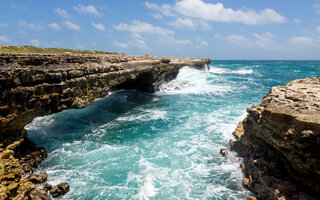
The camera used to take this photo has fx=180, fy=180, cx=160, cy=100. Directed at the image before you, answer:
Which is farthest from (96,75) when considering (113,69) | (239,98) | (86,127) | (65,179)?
(239,98)

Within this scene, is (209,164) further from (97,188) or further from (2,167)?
(2,167)

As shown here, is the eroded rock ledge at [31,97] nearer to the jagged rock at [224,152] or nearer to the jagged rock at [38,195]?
the jagged rock at [38,195]

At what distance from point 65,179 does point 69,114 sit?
896cm

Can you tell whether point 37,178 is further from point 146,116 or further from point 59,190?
point 146,116

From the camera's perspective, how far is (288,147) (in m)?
5.28

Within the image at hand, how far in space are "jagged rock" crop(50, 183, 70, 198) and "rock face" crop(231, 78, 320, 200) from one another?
6.99 m

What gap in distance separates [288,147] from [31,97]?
1076cm

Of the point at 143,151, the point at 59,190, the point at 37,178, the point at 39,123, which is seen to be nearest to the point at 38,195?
the point at 59,190

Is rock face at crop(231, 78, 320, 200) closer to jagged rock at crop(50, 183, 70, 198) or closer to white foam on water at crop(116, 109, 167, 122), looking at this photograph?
jagged rock at crop(50, 183, 70, 198)

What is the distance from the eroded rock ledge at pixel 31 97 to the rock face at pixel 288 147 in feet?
24.2

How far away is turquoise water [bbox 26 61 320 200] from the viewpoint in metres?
7.25

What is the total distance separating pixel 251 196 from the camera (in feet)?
20.6

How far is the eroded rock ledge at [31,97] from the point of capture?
20.6ft

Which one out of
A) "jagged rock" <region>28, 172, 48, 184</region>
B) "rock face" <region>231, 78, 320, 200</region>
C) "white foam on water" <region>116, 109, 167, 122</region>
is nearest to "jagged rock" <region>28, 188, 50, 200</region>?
"jagged rock" <region>28, 172, 48, 184</region>
